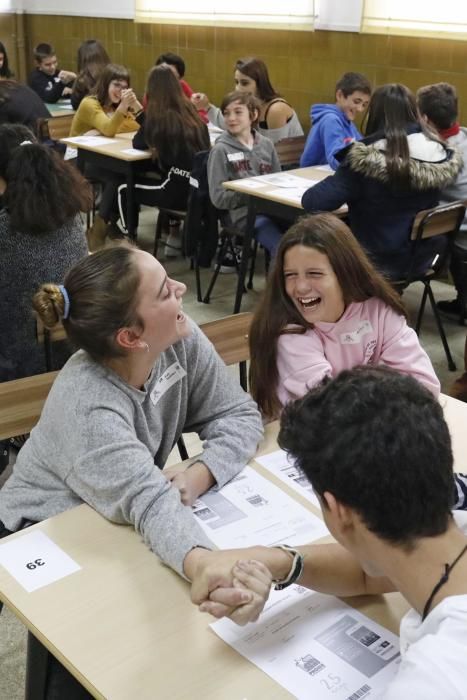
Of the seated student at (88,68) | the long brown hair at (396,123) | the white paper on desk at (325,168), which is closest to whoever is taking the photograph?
the long brown hair at (396,123)

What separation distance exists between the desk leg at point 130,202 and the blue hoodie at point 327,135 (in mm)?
1112

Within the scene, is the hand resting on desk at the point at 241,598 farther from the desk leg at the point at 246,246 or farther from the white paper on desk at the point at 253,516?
the desk leg at the point at 246,246

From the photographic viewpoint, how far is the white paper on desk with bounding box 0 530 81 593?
1.31 m

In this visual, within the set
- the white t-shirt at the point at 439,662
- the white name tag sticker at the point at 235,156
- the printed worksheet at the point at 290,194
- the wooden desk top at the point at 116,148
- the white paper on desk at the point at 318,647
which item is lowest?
the white paper on desk at the point at 318,647

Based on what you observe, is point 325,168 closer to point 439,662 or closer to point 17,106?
point 17,106

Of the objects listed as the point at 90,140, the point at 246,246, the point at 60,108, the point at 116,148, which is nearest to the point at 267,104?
the point at 116,148

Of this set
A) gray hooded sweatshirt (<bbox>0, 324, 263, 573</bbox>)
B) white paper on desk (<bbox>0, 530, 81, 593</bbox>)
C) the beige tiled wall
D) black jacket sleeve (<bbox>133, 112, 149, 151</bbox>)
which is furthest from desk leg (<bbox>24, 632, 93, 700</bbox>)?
the beige tiled wall

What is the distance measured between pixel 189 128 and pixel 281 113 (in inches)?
40.4

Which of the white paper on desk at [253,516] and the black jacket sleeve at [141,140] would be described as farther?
the black jacket sleeve at [141,140]

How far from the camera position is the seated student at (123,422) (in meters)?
1.42

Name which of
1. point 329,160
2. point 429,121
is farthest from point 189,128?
point 429,121

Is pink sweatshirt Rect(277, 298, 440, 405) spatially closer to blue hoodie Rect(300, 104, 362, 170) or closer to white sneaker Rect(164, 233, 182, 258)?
blue hoodie Rect(300, 104, 362, 170)

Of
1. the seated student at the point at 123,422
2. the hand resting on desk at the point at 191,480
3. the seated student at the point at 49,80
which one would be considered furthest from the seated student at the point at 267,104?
the hand resting on desk at the point at 191,480

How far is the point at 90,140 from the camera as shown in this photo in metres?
5.46
